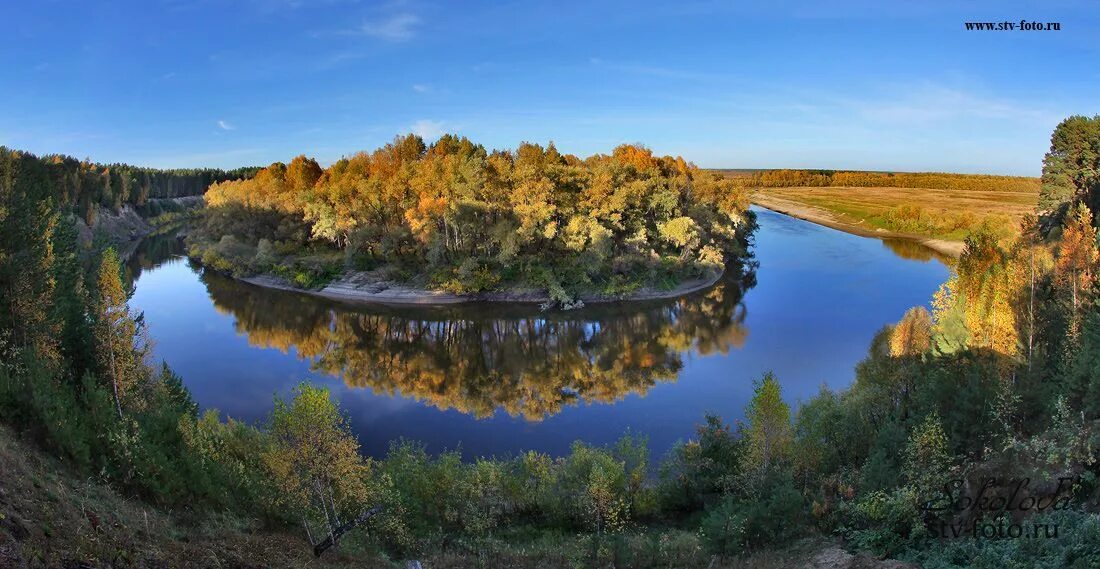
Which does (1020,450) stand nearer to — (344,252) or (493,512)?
(493,512)

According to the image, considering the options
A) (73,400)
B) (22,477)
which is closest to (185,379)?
(73,400)

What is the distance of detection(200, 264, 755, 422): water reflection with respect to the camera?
34375 mm

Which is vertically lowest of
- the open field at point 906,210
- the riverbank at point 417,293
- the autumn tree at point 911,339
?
the riverbank at point 417,293

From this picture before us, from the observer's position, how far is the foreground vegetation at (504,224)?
54.1 meters

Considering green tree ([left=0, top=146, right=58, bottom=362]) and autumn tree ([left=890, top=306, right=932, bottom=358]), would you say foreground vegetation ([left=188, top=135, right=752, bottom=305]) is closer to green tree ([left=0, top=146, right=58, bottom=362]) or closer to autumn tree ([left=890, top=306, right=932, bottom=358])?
autumn tree ([left=890, top=306, right=932, bottom=358])

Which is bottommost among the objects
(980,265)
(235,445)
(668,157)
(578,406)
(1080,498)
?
(578,406)

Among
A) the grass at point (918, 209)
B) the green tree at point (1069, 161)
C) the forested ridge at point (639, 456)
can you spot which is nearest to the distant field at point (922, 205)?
the grass at point (918, 209)

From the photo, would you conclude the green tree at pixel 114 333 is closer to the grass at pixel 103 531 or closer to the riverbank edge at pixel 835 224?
the grass at pixel 103 531

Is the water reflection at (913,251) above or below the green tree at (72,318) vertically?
below

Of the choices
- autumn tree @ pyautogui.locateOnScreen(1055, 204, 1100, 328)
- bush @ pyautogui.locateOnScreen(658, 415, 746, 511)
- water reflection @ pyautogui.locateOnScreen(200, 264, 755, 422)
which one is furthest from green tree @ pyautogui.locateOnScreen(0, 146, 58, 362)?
autumn tree @ pyautogui.locateOnScreen(1055, 204, 1100, 328)

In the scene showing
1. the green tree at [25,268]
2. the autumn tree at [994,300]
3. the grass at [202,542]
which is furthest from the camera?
the autumn tree at [994,300]

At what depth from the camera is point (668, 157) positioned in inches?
2852

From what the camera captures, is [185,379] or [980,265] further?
[185,379]

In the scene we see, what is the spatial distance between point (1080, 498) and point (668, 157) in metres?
62.7
